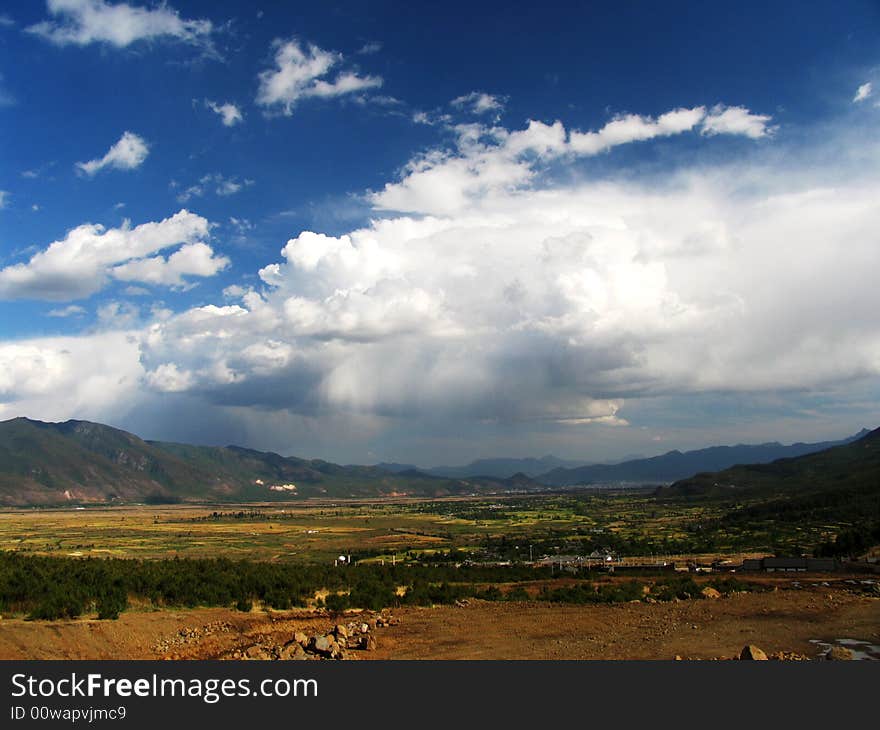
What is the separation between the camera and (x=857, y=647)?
916 inches

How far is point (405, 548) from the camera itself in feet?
A: 317

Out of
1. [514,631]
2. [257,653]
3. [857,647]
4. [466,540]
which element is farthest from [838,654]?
[466,540]

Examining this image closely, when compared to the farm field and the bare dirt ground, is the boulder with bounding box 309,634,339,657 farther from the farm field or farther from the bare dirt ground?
the farm field

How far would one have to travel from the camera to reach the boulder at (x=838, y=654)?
20.9 m

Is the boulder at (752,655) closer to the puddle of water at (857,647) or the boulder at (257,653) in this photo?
the puddle of water at (857,647)

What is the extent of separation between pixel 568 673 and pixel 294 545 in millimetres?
93667

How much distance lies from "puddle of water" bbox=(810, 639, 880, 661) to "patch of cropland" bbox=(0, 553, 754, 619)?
41.8ft

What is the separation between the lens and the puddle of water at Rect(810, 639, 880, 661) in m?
21.7

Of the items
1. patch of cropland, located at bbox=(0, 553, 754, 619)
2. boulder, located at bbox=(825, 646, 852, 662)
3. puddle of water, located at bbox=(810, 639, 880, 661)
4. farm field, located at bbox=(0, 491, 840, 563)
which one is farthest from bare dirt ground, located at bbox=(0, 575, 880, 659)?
farm field, located at bbox=(0, 491, 840, 563)

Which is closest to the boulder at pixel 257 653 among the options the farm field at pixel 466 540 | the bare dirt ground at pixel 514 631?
the bare dirt ground at pixel 514 631

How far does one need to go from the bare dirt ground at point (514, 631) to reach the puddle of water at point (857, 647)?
1.09ft

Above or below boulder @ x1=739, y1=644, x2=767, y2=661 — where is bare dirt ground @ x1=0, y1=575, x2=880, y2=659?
below

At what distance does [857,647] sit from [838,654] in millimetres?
2914

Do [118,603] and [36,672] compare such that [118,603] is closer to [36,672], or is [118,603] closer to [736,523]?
[36,672]
